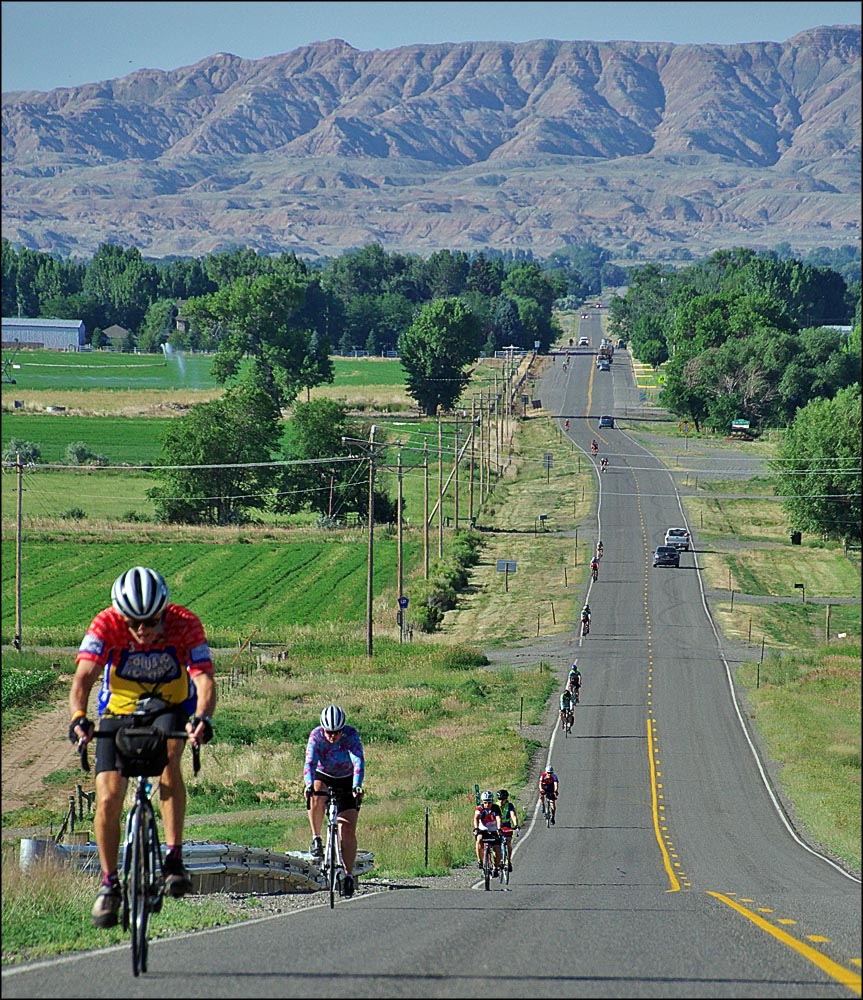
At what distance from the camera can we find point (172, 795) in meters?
11.3

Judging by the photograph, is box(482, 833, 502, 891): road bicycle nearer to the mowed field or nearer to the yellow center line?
the yellow center line

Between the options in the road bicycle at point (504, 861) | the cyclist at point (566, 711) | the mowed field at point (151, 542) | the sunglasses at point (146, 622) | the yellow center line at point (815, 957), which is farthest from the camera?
the mowed field at point (151, 542)

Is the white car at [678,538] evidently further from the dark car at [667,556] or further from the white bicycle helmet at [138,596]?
the white bicycle helmet at [138,596]

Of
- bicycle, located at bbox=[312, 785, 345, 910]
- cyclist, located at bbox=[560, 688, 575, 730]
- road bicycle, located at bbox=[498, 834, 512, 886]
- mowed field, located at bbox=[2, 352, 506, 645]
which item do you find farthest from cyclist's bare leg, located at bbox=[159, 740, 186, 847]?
mowed field, located at bbox=[2, 352, 506, 645]

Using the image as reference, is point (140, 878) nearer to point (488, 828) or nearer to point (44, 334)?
point (488, 828)

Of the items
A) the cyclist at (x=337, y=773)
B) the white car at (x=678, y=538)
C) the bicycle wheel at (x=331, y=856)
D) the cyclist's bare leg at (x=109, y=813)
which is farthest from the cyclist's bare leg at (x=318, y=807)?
the white car at (x=678, y=538)

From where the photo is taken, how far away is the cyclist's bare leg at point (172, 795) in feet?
36.6

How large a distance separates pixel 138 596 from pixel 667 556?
7657 cm

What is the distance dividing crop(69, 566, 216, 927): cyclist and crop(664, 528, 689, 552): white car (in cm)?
7932

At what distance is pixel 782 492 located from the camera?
98.6 m

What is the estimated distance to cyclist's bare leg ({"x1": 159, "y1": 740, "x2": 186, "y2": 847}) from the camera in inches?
440

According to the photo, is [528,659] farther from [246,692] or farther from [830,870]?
[830,870]

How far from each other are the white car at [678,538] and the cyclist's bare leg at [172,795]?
7934 centimetres

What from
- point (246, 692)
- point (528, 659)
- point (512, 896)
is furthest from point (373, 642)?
point (512, 896)
